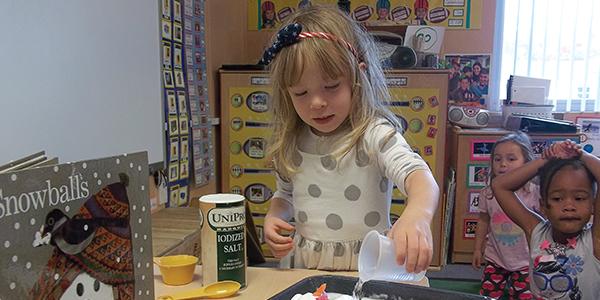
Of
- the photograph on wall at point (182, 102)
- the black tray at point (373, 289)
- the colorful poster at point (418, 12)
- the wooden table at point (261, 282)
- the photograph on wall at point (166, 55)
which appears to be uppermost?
the colorful poster at point (418, 12)

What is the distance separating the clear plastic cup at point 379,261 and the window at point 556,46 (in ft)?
8.38

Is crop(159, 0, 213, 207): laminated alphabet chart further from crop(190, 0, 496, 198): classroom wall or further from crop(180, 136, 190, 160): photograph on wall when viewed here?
crop(190, 0, 496, 198): classroom wall

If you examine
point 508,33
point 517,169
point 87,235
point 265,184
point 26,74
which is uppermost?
point 508,33

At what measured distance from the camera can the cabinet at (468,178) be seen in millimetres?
2578

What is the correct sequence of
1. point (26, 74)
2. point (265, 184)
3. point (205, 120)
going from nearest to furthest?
1. point (26, 74)
2. point (205, 120)
3. point (265, 184)

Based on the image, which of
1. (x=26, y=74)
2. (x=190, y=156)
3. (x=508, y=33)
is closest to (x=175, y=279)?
(x=26, y=74)

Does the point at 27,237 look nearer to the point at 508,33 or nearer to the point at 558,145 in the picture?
the point at 558,145

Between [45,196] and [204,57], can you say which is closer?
[45,196]

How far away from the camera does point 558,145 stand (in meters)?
1.86

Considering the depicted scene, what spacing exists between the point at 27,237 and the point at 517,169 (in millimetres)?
1941

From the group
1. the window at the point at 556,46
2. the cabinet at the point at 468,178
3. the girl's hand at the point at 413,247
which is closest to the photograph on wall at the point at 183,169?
the cabinet at the point at 468,178

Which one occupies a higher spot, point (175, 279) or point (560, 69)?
point (560, 69)

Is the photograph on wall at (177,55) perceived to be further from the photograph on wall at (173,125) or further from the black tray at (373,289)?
the black tray at (373,289)

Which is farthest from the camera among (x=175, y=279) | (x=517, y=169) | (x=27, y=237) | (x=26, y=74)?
(x=517, y=169)
